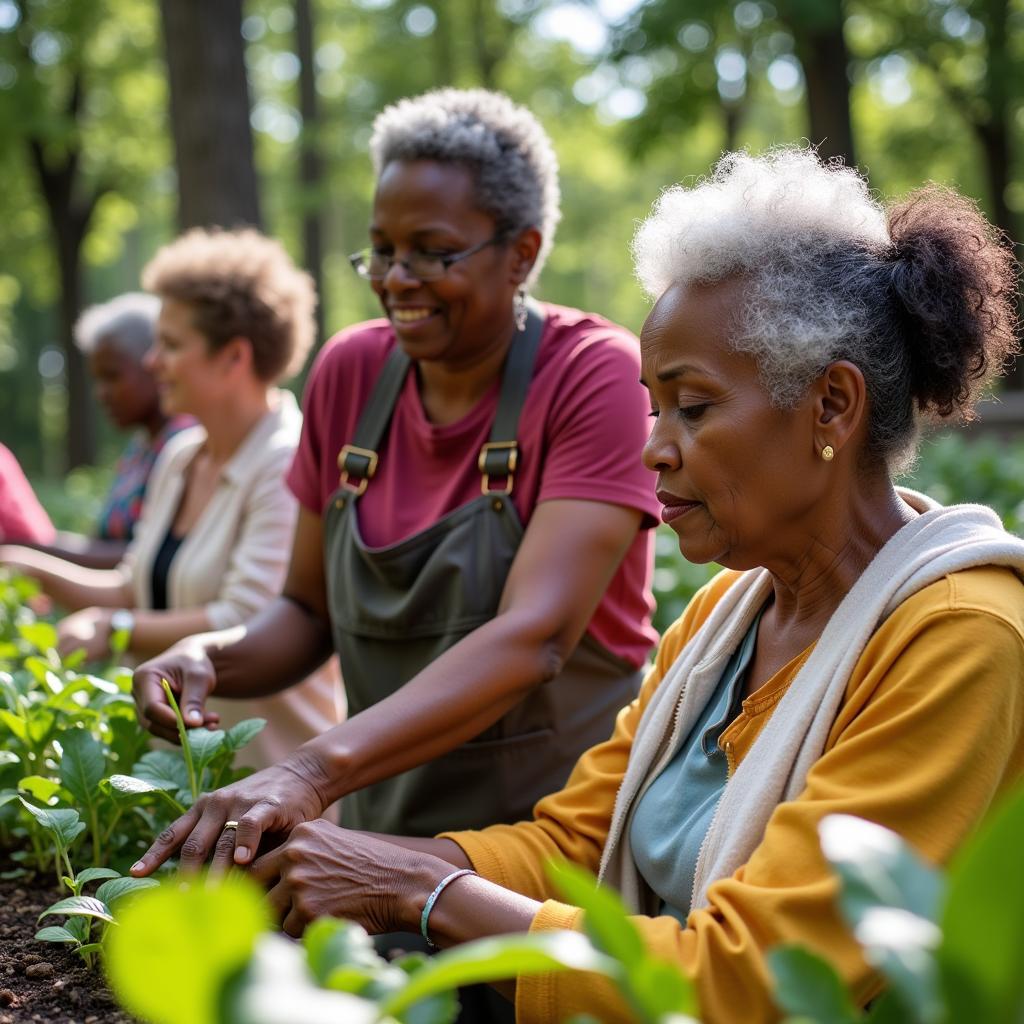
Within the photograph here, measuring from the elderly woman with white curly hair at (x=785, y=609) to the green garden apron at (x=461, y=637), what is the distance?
62 centimetres

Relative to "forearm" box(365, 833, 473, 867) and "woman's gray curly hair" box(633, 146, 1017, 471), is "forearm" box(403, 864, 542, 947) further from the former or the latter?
"woman's gray curly hair" box(633, 146, 1017, 471)

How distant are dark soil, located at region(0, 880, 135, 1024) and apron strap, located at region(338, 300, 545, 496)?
1212 mm

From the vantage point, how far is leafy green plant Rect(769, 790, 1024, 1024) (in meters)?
0.93

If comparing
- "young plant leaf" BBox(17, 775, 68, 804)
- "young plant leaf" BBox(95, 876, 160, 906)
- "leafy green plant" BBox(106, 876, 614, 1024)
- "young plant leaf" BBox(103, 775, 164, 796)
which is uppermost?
"leafy green plant" BBox(106, 876, 614, 1024)

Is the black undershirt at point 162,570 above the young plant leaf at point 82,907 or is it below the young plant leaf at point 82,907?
below

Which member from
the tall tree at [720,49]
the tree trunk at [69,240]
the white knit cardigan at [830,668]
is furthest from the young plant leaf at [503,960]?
the tree trunk at [69,240]

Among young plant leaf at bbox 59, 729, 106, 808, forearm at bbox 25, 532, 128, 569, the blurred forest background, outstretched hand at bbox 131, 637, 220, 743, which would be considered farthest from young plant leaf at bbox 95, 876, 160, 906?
the blurred forest background

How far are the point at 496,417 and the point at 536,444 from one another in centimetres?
14

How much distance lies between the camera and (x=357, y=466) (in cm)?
319

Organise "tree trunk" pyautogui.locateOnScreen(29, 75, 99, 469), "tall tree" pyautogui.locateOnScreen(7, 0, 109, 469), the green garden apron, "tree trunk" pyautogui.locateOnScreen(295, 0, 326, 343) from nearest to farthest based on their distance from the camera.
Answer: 1. the green garden apron
2. "tall tree" pyautogui.locateOnScreen(7, 0, 109, 469)
3. "tree trunk" pyautogui.locateOnScreen(295, 0, 326, 343)
4. "tree trunk" pyautogui.locateOnScreen(29, 75, 99, 469)

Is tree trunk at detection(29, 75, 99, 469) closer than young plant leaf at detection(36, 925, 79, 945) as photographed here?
No

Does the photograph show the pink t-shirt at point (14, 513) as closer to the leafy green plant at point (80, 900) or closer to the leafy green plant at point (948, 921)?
the leafy green plant at point (80, 900)

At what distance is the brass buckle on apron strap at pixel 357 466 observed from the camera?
10.4ft

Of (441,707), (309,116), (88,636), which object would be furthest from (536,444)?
(309,116)
